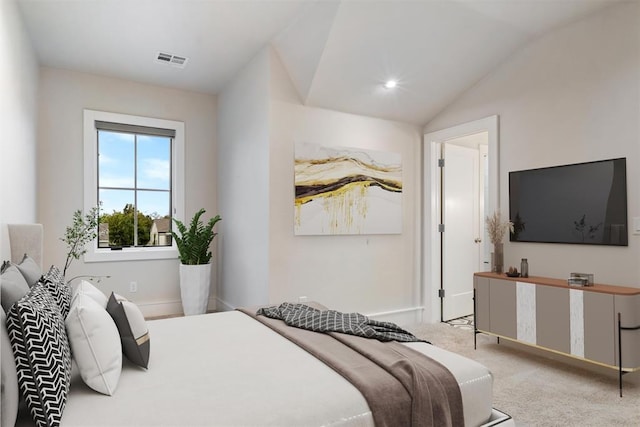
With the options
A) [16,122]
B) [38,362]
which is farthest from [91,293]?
[16,122]

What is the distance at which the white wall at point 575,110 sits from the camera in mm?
2832

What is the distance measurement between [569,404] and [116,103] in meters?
4.95

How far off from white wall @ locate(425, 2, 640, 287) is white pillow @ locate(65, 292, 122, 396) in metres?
3.27

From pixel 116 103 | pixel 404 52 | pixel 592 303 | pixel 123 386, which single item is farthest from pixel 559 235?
pixel 116 103

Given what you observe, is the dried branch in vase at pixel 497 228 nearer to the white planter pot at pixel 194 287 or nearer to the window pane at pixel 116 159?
the white planter pot at pixel 194 287

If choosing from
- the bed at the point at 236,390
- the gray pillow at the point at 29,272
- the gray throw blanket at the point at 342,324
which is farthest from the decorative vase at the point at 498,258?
the gray pillow at the point at 29,272

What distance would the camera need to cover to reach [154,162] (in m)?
4.78

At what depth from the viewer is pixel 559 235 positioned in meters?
3.24

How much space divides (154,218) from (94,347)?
3.60m

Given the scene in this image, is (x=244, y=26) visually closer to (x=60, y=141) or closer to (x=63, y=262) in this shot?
(x=60, y=141)

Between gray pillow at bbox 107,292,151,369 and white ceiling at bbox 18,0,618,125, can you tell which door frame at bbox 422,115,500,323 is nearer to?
white ceiling at bbox 18,0,618,125

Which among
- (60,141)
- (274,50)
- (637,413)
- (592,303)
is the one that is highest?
(274,50)

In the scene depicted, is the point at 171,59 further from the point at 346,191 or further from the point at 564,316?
the point at 564,316

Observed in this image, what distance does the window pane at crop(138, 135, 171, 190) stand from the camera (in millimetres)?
4695
